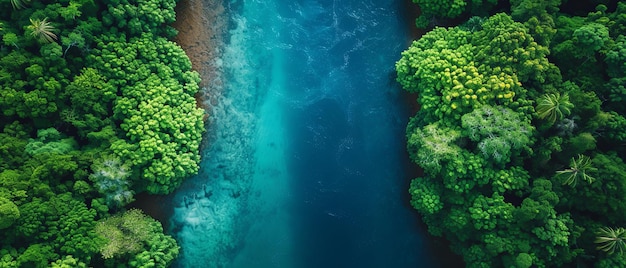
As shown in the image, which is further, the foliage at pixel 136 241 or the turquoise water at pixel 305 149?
the turquoise water at pixel 305 149

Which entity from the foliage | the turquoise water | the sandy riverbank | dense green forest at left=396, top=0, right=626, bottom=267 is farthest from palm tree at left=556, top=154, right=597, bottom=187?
the foliage

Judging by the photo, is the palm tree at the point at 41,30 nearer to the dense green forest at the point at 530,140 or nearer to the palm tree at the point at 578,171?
the dense green forest at the point at 530,140

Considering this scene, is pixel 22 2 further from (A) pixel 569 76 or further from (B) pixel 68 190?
(A) pixel 569 76

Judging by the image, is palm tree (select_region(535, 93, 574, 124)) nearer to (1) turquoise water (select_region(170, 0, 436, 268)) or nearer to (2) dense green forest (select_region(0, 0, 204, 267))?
(1) turquoise water (select_region(170, 0, 436, 268))

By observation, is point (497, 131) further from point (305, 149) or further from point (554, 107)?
point (305, 149)

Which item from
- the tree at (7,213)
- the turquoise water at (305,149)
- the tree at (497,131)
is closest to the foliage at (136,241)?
the turquoise water at (305,149)

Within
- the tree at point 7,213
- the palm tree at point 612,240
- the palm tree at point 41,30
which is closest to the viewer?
the tree at point 7,213
